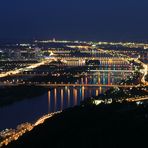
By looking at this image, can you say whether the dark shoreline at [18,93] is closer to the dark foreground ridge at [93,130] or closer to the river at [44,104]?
the river at [44,104]

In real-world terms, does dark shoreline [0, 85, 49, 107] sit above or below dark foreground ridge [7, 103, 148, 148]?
below

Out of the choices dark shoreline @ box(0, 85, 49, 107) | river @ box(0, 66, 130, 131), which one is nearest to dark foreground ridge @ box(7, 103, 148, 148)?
river @ box(0, 66, 130, 131)

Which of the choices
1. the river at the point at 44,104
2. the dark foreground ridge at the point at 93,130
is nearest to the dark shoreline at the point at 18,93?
the river at the point at 44,104

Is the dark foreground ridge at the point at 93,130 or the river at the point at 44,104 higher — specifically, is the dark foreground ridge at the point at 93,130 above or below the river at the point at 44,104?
above

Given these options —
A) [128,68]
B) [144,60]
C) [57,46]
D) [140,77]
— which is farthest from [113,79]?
[57,46]

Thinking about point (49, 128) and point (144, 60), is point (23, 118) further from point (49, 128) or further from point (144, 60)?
point (144, 60)

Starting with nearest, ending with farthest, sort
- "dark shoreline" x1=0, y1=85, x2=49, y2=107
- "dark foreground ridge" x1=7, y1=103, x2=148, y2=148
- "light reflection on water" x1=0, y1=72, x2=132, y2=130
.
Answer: "dark foreground ridge" x1=7, y1=103, x2=148, y2=148
"light reflection on water" x1=0, y1=72, x2=132, y2=130
"dark shoreline" x1=0, y1=85, x2=49, y2=107

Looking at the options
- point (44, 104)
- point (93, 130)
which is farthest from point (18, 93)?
point (93, 130)

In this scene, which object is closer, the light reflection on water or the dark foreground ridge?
the dark foreground ridge

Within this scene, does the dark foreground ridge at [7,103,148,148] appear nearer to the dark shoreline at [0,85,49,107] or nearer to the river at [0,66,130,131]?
the river at [0,66,130,131]
